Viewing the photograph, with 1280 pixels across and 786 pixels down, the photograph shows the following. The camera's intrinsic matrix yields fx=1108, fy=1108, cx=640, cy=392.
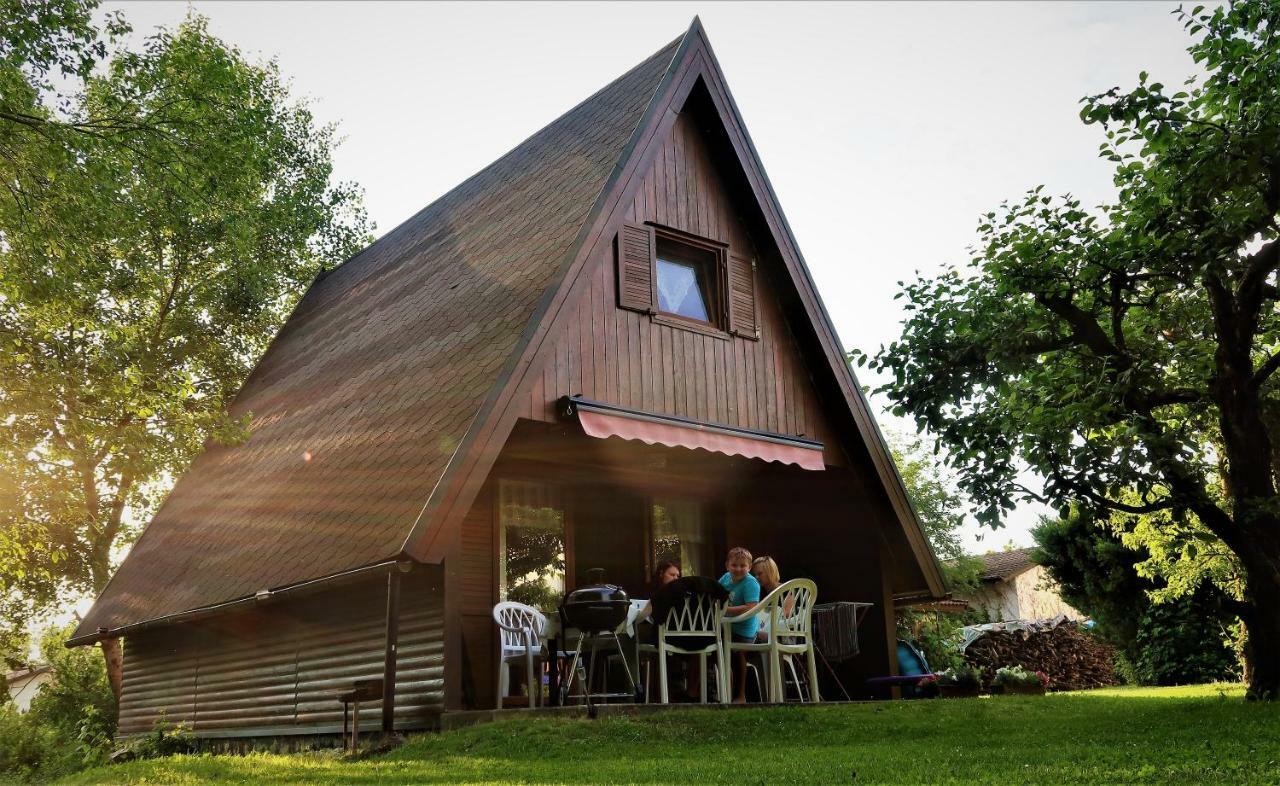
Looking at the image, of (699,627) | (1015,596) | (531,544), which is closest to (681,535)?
(531,544)

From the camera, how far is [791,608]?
31.6 feet

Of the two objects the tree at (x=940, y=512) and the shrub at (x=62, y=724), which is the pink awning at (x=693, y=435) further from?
the tree at (x=940, y=512)

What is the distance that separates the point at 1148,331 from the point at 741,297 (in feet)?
14.2

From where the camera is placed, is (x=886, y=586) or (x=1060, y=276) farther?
(x=886, y=586)

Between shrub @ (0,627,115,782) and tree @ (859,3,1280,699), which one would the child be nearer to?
tree @ (859,3,1280,699)

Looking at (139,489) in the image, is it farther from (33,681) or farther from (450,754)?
(33,681)

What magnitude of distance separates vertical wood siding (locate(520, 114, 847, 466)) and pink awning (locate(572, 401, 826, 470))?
0.33m

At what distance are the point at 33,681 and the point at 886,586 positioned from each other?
48149 millimetres

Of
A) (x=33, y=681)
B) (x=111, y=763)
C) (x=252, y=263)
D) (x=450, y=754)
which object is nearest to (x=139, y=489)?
(x=252, y=263)

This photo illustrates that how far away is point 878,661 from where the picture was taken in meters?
12.2

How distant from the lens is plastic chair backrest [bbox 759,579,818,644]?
933cm

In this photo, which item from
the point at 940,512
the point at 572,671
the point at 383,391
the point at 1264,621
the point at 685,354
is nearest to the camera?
the point at 572,671

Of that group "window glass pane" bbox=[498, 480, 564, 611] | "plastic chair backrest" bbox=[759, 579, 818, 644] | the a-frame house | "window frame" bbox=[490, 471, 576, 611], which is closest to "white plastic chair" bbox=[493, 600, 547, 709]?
the a-frame house

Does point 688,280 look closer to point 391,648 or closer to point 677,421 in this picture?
point 677,421
